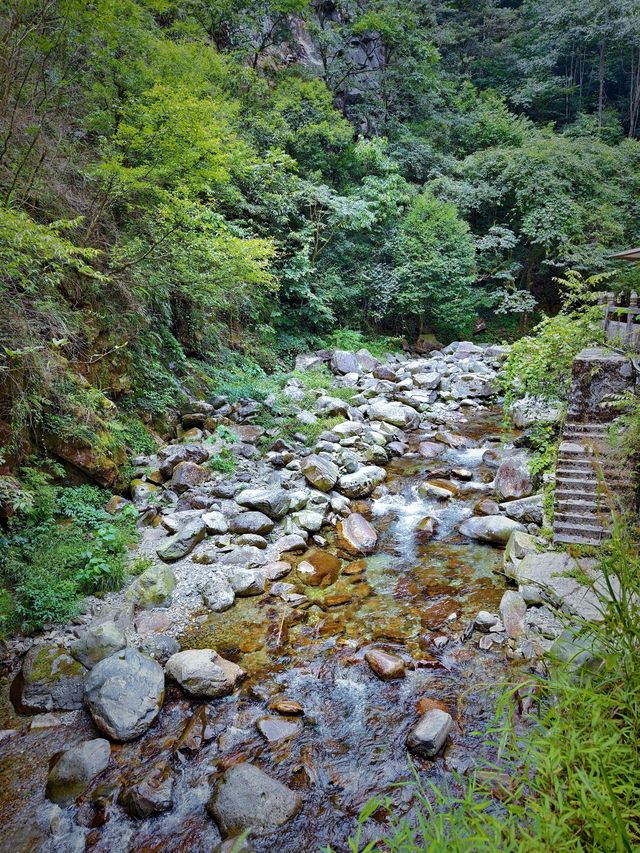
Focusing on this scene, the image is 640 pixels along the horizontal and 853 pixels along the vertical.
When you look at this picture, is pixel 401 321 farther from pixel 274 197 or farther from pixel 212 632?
pixel 212 632

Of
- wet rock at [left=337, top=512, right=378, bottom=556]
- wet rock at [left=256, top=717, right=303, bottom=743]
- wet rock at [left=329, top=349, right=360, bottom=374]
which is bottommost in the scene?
wet rock at [left=256, top=717, right=303, bottom=743]

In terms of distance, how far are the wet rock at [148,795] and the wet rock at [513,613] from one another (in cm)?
291

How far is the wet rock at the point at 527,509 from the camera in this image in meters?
5.40

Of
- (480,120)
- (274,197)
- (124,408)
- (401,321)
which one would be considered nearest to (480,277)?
(401,321)

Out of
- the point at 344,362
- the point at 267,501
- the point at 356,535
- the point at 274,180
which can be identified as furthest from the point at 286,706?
the point at 274,180

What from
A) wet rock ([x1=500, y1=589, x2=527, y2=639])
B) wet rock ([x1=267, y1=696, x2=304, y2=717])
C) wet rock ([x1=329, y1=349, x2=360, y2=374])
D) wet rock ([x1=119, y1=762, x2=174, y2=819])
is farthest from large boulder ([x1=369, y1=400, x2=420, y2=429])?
wet rock ([x1=119, y1=762, x2=174, y2=819])

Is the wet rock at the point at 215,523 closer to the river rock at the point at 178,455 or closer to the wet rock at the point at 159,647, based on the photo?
the river rock at the point at 178,455

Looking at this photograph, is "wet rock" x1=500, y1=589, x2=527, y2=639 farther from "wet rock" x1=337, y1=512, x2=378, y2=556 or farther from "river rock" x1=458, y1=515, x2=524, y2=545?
"wet rock" x1=337, y1=512, x2=378, y2=556

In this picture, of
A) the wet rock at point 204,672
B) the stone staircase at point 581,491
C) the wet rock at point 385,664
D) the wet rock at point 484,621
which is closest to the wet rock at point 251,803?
the wet rock at point 204,672

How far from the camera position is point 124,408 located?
7160 millimetres

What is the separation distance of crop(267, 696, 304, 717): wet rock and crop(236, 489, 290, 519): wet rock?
2797mm

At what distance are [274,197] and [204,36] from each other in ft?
16.0

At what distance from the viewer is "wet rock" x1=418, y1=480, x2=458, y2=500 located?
22.3ft

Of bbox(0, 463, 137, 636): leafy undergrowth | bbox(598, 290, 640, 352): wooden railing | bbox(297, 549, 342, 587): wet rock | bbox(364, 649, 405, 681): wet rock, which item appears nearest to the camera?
bbox(364, 649, 405, 681): wet rock
